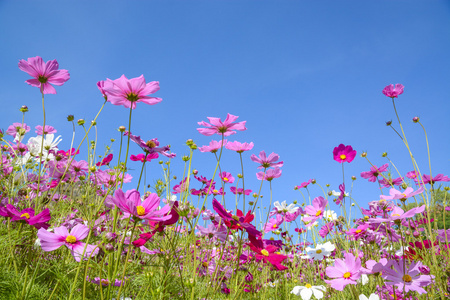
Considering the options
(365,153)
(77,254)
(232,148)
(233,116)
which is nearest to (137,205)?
(77,254)

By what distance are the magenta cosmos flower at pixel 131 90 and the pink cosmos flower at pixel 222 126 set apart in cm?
28

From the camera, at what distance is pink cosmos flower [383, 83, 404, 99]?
1.92 meters

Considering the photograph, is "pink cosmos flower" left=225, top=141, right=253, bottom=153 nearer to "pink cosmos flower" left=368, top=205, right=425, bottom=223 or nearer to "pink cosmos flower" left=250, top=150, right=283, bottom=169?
"pink cosmos flower" left=250, top=150, right=283, bottom=169

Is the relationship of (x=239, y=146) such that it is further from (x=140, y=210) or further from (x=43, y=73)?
(x=43, y=73)

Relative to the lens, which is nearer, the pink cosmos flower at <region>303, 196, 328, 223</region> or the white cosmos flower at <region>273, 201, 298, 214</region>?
the pink cosmos flower at <region>303, 196, 328, 223</region>

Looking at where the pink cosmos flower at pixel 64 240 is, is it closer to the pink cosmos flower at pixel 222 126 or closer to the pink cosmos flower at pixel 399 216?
the pink cosmos flower at pixel 222 126

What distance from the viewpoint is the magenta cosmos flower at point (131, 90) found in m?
0.95

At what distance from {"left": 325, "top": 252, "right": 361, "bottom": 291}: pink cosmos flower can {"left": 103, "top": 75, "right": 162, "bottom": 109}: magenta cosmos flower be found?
0.87 meters

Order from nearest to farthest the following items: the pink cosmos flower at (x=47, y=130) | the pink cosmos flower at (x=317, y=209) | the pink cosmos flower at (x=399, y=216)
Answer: the pink cosmos flower at (x=399, y=216), the pink cosmos flower at (x=317, y=209), the pink cosmos flower at (x=47, y=130)

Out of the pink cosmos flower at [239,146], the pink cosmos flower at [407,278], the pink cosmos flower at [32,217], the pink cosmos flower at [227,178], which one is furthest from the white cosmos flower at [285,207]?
the pink cosmos flower at [32,217]

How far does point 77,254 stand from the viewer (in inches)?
36.8

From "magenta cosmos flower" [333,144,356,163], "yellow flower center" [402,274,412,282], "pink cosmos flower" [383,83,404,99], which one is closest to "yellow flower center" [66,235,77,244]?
"yellow flower center" [402,274,412,282]

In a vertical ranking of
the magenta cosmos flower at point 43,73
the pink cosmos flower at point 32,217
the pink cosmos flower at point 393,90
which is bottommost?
the pink cosmos flower at point 32,217

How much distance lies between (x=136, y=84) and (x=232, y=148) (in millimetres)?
583
